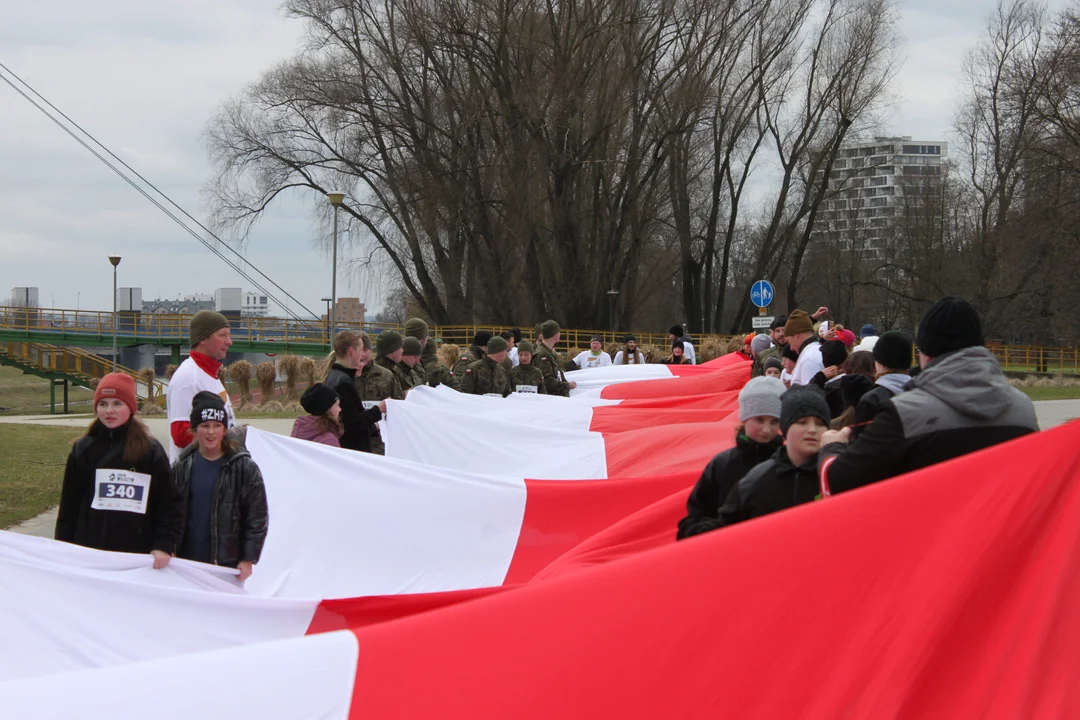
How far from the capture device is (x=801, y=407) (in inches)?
159

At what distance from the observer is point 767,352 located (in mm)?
11453

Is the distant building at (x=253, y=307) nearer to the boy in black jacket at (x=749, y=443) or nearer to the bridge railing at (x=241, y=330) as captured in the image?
the bridge railing at (x=241, y=330)

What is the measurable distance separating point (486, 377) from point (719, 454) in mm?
7276

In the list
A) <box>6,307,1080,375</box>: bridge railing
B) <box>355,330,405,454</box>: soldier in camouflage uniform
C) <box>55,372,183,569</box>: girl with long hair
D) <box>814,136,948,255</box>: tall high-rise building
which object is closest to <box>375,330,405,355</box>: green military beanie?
<box>355,330,405,454</box>: soldier in camouflage uniform

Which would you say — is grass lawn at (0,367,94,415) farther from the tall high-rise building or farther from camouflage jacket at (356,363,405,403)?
camouflage jacket at (356,363,405,403)

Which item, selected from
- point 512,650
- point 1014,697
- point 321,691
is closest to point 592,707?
point 512,650

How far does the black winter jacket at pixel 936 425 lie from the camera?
356 centimetres

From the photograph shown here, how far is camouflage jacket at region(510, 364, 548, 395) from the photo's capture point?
12.4 m

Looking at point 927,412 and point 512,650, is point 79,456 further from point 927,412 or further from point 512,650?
point 927,412

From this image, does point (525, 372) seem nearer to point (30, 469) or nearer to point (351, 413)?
point (351, 413)

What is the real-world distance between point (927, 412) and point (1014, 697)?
0.98 meters

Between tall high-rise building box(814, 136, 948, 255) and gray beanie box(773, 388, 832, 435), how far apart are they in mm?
41332

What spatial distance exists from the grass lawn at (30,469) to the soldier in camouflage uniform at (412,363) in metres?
3.63

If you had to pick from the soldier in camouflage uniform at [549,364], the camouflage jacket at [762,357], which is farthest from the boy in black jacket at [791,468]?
the soldier in camouflage uniform at [549,364]
